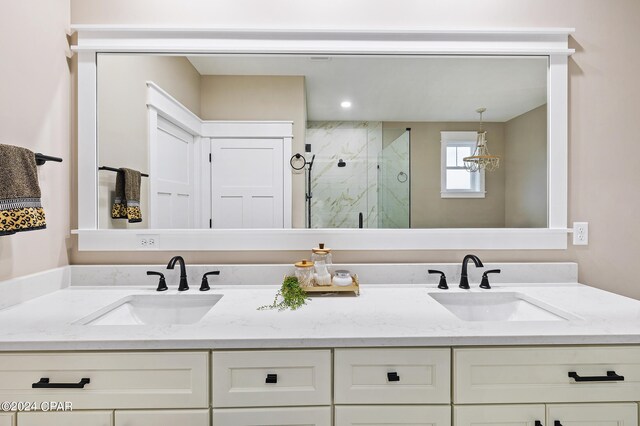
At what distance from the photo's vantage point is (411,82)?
5.35 ft

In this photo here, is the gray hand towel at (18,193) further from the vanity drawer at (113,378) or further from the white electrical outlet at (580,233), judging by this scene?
the white electrical outlet at (580,233)

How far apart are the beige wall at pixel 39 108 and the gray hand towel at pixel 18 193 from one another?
167mm

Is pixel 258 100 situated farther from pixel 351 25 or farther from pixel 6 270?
pixel 6 270

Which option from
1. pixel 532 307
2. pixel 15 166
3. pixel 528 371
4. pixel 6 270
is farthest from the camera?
pixel 532 307

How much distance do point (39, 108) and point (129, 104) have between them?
355mm

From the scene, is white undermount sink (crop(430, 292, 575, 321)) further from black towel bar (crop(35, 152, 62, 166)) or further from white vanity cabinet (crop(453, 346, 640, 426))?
black towel bar (crop(35, 152, 62, 166))

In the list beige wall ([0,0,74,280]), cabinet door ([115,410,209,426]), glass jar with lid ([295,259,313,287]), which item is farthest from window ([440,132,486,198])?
beige wall ([0,0,74,280])

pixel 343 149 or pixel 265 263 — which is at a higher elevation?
pixel 343 149

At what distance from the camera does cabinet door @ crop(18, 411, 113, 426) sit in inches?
37.6

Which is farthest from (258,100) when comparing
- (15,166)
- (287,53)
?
(15,166)

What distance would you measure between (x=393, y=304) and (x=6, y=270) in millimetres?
1568

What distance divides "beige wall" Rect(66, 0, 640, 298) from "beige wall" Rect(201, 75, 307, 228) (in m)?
0.28

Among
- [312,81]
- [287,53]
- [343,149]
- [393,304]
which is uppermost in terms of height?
[287,53]

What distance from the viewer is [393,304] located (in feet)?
4.26
